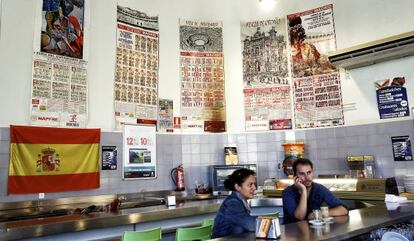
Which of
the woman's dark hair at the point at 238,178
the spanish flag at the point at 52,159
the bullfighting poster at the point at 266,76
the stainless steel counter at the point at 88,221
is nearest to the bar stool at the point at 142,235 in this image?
the stainless steel counter at the point at 88,221

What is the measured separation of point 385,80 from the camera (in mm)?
5051

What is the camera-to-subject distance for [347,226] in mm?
2414

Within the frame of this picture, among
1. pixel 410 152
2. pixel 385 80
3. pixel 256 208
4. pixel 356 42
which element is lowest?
pixel 256 208

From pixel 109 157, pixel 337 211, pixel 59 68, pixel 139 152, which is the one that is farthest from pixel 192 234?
pixel 59 68

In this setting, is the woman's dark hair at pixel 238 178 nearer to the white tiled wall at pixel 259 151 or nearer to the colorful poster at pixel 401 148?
the white tiled wall at pixel 259 151

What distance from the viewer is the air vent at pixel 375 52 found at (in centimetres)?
455

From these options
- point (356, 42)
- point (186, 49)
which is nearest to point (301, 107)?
point (356, 42)

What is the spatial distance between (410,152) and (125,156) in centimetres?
373

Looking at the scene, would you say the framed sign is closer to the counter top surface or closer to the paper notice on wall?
the paper notice on wall

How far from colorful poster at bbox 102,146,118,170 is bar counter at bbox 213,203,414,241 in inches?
122

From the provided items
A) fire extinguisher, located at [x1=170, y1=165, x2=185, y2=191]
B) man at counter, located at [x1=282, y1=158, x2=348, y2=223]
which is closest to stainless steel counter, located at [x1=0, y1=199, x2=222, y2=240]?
fire extinguisher, located at [x1=170, y1=165, x2=185, y2=191]

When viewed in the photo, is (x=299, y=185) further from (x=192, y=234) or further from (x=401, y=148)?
(x=401, y=148)

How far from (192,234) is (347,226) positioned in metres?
1.33

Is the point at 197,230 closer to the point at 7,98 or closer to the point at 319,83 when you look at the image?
the point at 7,98
